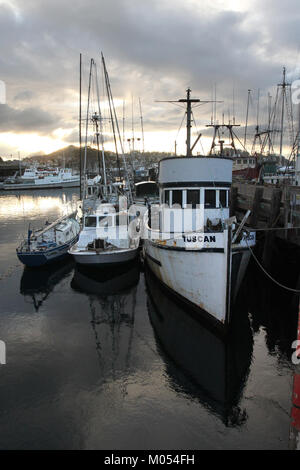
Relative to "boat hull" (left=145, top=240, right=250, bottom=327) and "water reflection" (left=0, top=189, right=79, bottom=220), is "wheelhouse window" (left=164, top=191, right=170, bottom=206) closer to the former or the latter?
"boat hull" (left=145, top=240, right=250, bottom=327)

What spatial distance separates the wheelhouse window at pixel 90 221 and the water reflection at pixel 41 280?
11.2 ft

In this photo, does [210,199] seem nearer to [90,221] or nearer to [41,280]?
[90,221]

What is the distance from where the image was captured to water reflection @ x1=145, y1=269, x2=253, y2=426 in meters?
8.69

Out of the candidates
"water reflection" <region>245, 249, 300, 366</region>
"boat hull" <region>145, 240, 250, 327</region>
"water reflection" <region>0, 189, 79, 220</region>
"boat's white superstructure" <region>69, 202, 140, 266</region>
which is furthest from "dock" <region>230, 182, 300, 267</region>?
"water reflection" <region>0, 189, 79, 220</region>

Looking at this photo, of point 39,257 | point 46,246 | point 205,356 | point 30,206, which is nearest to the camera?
point 205,356

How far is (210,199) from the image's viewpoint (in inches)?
554

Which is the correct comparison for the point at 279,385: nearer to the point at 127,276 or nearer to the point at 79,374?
the point at 79,374

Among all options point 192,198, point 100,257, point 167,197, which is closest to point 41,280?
point 100,257

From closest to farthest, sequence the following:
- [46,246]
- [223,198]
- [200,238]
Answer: [200,238] → [223,198] → [46,246]

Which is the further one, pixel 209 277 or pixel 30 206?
pixel 30 206

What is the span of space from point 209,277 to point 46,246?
45.2ft

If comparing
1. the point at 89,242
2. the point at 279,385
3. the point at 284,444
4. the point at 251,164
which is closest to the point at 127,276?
the point at 89,242

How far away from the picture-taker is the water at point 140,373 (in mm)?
7379
